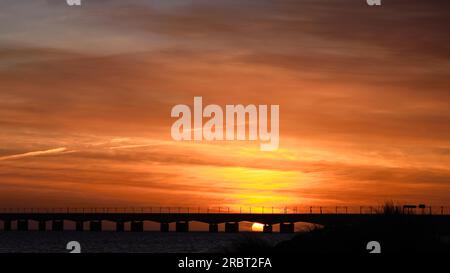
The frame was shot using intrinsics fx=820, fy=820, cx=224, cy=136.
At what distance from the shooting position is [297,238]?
42812 millimetres
